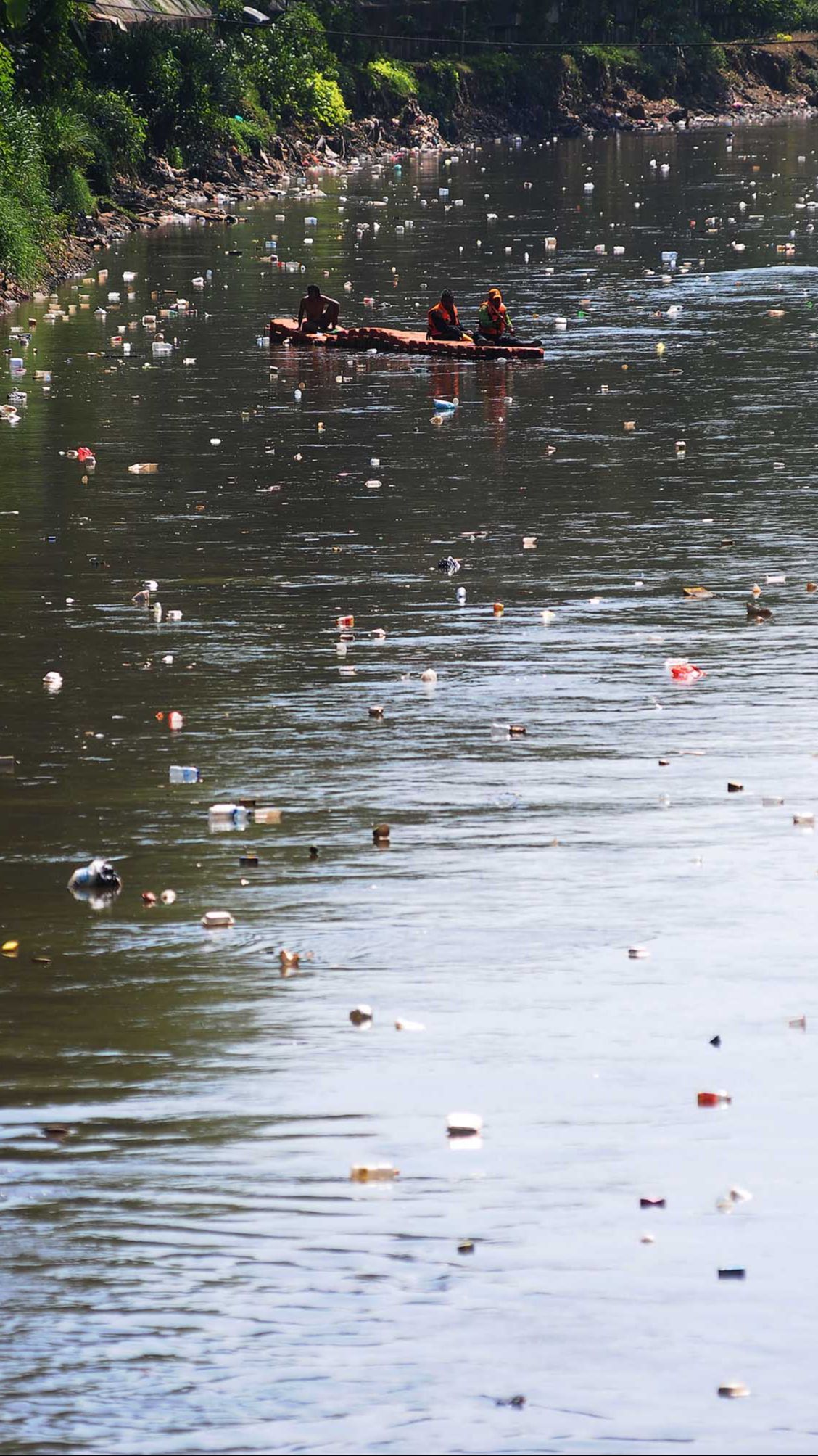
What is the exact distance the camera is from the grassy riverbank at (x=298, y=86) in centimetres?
3891

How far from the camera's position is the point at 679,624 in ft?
41.5

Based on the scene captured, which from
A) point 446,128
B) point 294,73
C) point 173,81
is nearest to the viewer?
point 173,81

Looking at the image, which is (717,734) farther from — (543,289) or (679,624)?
(543,289)

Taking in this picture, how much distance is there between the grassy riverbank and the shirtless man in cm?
540

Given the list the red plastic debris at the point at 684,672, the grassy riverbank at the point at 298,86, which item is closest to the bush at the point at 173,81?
the grassy riverbank at the point at 298,86

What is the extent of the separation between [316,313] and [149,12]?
36.8 metres

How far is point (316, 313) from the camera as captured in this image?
2686 centimetres

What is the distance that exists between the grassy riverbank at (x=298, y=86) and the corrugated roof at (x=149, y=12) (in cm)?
56

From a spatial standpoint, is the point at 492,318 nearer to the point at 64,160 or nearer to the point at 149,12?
the point at 64,160

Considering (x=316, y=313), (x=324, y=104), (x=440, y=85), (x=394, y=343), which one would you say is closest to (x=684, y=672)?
(x=394, y=343)

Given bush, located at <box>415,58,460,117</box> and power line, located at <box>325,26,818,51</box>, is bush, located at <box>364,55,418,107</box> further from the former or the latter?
power line, located at <box>325,26,818,51</box>

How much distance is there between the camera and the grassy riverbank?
38.9 m

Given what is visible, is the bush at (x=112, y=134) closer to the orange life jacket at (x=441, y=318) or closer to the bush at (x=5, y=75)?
the bush at (x=5, y=75)

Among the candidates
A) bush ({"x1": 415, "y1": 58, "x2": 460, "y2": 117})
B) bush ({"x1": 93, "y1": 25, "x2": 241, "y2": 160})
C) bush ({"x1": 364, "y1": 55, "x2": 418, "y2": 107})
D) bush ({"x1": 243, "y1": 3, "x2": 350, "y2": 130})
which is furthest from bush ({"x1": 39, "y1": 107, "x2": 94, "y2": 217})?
bush ({"x1": 415, "y1": 58, "x2": 460, "y2": 117})
